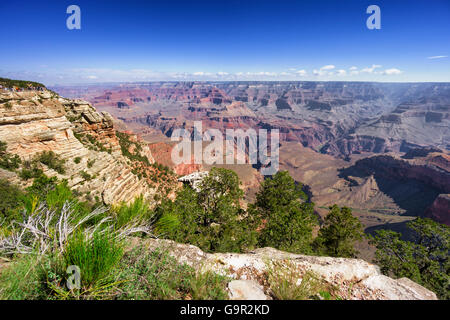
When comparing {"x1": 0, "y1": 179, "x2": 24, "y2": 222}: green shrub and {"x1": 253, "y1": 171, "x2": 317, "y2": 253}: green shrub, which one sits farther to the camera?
→ {"x1": 253, "y1": 171, "x2": 317, "y2": 253}: green shrub

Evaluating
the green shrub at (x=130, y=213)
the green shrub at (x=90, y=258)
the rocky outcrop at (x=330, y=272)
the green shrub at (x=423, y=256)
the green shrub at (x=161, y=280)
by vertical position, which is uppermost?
the green shrub at (x=90, y=258)

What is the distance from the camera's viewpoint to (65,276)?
7.66 ft

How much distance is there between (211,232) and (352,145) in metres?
223

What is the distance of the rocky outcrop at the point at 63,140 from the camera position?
463 inches

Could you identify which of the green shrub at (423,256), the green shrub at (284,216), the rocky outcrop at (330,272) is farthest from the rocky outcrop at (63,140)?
the green shrub at (423,256)

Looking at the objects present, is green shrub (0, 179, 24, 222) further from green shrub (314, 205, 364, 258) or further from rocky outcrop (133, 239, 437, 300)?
green shrub (314, 205, 364, 258)

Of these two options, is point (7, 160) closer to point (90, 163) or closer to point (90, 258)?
point (90, 163)

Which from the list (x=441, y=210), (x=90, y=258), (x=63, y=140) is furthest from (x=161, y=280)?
(x=441, y=210)

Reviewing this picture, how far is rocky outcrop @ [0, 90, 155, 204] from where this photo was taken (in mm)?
11766

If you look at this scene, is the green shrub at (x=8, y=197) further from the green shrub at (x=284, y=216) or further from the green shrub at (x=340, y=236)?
the green shrub at (x=340, y=236)

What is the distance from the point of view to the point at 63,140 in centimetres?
1422

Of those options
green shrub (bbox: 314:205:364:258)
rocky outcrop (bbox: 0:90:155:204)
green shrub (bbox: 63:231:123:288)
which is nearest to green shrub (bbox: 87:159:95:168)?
rocky outcrop (bbox: 0:90:155:204)
